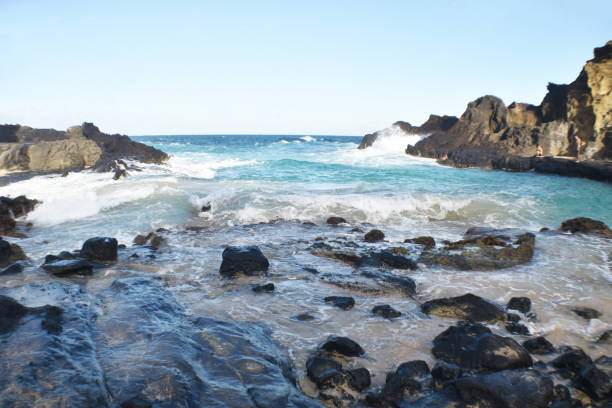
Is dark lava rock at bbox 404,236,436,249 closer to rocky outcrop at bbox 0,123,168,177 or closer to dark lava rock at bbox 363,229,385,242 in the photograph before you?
dark lava rock at bbox 363,229,385,242

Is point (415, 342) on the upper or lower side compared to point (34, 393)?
lower

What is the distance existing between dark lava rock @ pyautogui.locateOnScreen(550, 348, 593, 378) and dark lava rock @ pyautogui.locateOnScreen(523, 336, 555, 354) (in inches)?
8.0

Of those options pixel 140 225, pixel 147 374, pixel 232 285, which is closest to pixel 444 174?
pixel 140 225

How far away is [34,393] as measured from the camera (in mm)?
2246

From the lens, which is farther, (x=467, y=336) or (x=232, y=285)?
(x=232, y=285)

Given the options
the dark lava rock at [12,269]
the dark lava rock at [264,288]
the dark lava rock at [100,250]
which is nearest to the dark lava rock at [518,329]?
the dark lava rock at [264,288]

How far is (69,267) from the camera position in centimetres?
507

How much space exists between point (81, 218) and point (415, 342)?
9.58 metres

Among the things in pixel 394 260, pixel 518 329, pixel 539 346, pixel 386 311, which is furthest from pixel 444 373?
pixel 394 260

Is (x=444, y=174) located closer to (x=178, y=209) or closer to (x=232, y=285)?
(x=178, y=209)

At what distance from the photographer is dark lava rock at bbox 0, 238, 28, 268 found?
5626 millimetres

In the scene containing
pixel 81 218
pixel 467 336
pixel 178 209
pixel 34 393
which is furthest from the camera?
pixel 178 209

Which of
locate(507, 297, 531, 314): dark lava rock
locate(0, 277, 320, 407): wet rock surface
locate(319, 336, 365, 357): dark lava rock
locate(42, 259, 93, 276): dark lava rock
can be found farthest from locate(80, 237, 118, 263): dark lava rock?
A: locate(507, 297, 531, 314): dark lava rock

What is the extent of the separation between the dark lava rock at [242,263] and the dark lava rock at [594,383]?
12.4 feet
